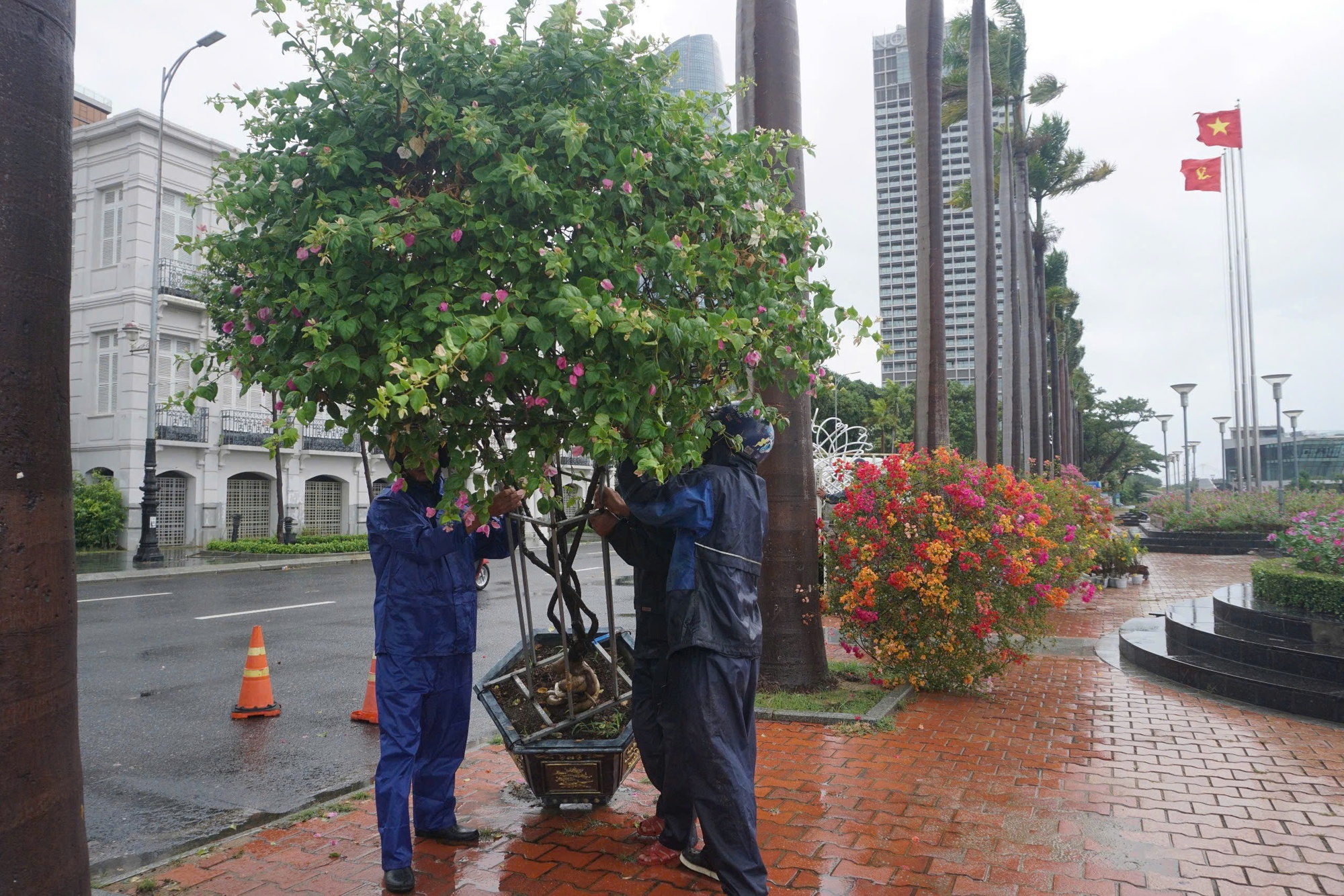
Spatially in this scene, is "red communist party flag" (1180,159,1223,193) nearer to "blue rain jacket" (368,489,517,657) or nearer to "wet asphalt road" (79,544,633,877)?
"wet asphalt road" (79,544,633,877)

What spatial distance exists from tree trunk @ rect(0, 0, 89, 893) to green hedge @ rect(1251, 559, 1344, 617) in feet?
29.4

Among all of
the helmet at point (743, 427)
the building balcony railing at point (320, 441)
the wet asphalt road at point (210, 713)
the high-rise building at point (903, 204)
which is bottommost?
the wet asphalt road at point (210, 713)

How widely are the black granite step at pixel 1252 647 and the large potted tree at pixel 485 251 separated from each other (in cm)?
632

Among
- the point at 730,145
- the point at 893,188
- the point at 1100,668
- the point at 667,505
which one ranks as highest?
the point at 893,188

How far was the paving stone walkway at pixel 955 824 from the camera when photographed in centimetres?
366

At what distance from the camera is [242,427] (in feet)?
91.1

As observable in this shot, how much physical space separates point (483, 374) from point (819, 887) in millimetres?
2391

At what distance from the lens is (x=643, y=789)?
4848 millimetres

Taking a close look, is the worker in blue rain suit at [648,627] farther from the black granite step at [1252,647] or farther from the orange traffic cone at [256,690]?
the black granite step at [1252,647]

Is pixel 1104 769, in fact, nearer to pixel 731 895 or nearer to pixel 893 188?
pixel 731 895

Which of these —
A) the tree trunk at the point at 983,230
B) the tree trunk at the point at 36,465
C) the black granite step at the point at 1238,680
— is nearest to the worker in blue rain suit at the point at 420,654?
the tree trunk at the point at 36,465

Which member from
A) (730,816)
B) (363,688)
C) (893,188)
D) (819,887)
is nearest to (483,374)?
(730,816)

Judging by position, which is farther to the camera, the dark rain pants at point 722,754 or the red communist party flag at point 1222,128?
the red communist party flag at point 1222,128

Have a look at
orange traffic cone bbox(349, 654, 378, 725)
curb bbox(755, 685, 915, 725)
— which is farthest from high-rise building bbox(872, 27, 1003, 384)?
orange traffic cone bbox(349, 654, 378, 725)
